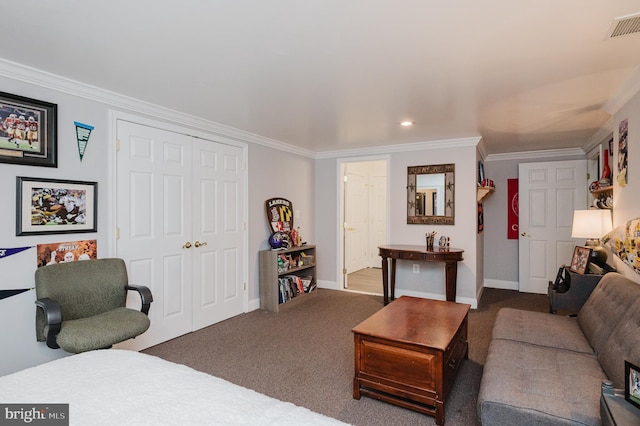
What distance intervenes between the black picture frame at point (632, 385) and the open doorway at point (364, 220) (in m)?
4.70

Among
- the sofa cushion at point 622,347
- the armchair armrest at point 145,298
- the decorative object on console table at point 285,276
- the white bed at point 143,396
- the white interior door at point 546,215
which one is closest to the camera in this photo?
the white bed at point 143,396

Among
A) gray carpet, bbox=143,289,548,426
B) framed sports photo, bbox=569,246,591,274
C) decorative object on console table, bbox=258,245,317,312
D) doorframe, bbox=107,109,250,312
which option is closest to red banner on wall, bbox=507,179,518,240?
gray carpet, bbox=143,289,548,426

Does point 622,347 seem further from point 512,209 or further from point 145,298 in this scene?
point 512,209

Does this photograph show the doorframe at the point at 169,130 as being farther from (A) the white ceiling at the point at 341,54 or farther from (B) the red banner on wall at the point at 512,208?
(B) the red banner on wall at the point at 512,208

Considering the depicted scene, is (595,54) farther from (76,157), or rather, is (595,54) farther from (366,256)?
(366,256)

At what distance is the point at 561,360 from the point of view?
2008 millimetres

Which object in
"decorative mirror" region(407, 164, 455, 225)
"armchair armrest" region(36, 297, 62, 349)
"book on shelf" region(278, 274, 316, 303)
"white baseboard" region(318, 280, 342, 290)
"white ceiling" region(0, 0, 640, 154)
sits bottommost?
"white baseboard" region(318, 280, 342, 290)

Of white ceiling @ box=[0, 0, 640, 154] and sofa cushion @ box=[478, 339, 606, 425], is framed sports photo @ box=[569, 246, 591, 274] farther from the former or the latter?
sofa cushion @ box=[478, 339, 606, 425]

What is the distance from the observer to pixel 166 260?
3.45 metres

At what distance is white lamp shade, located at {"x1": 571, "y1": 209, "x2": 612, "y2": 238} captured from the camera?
10.9 feet

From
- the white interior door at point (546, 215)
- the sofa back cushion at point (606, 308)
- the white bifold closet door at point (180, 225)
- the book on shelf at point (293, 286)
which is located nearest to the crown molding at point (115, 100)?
the white bifold closet door at point (180, 225)

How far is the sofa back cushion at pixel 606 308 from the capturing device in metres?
2.12

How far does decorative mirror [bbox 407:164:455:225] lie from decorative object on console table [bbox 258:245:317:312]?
5.34ft

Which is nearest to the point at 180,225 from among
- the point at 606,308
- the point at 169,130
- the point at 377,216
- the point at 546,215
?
the point at 169,130
